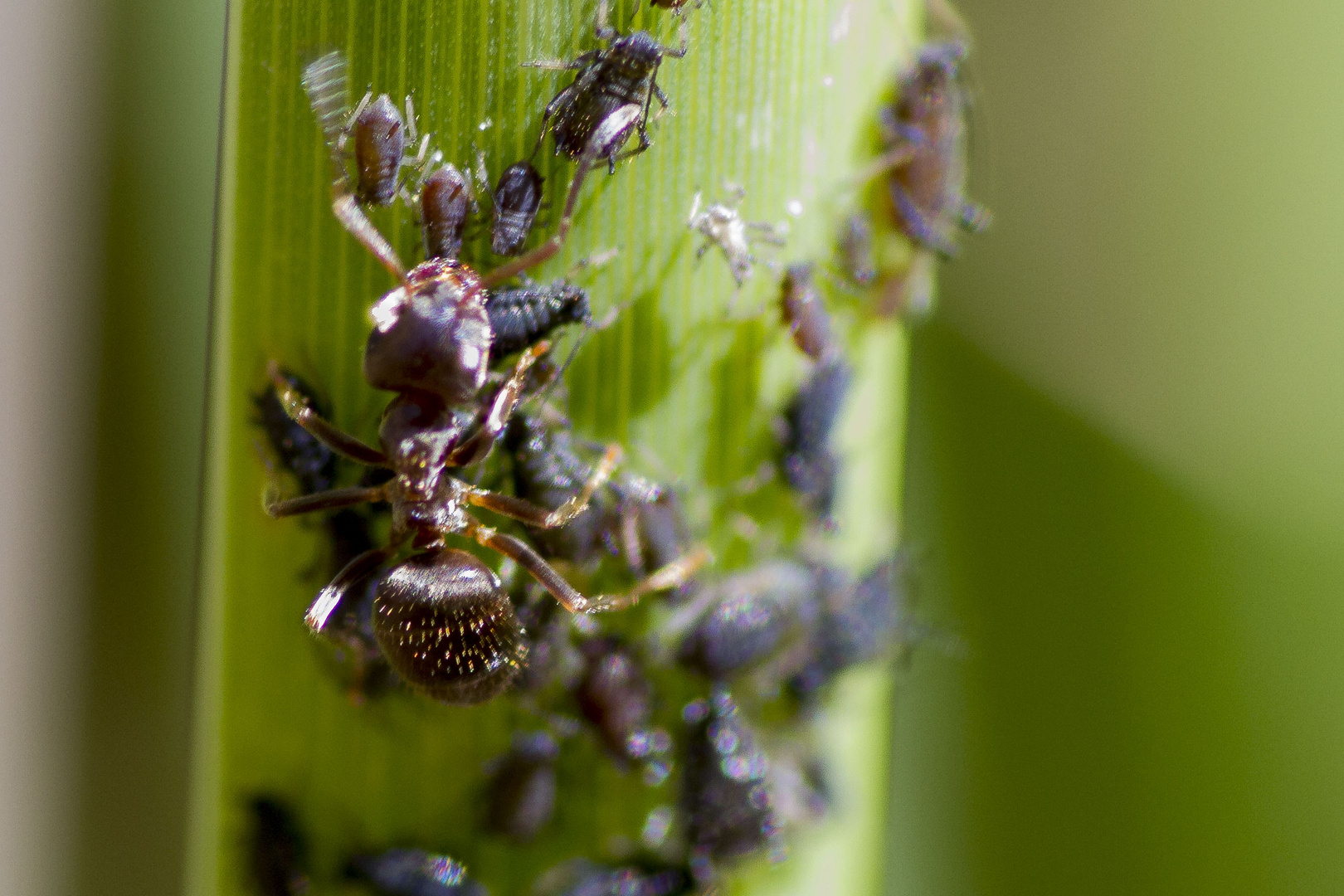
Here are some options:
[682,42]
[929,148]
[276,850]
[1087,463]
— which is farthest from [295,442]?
[1087,463]

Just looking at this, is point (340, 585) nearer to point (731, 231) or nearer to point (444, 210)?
point (444, 210)

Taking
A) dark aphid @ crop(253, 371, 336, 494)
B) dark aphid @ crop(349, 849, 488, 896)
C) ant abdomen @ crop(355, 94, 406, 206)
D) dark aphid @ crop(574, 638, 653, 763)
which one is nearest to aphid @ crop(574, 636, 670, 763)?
dark aphid @ crop(574, 638, 653, 763)

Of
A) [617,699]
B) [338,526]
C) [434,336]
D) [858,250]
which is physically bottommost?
[617,699]

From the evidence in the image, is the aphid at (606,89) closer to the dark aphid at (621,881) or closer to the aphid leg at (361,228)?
the aphid leg at (361,228)

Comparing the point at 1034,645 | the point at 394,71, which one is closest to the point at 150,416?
the point at 394,71

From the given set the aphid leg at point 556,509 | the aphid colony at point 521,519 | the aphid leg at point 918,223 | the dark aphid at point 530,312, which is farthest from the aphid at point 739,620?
the aphid leg at point 918,223

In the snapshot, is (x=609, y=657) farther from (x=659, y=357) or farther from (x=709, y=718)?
(x=659, y=357)
